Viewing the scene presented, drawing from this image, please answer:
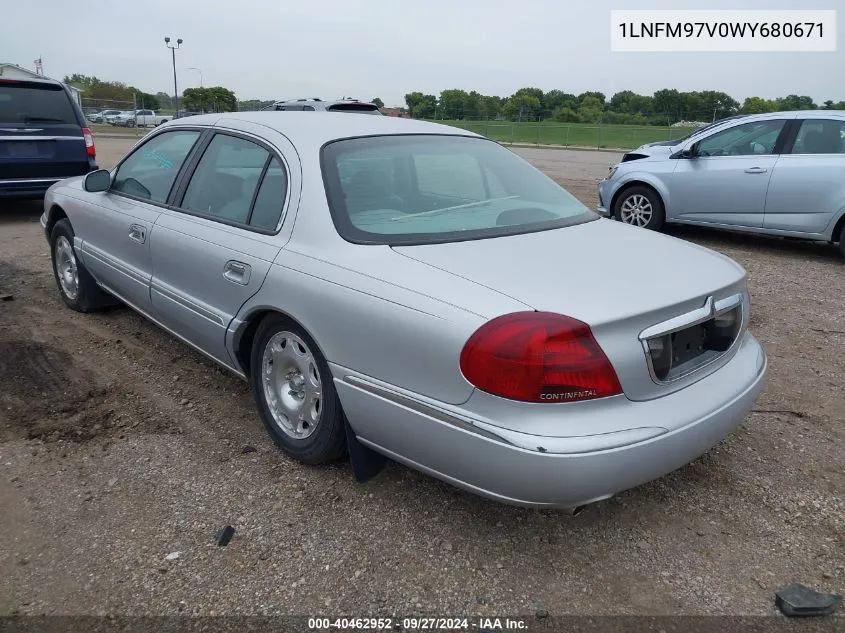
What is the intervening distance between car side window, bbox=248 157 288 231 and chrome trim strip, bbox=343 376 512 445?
2.95 feet

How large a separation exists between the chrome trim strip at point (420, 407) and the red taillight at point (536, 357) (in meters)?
0.14

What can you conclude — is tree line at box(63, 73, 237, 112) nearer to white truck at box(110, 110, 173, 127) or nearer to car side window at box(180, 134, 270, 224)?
white truck at box(110, 110, 173, 127)

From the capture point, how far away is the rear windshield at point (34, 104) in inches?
325

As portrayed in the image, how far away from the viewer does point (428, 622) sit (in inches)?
87.7

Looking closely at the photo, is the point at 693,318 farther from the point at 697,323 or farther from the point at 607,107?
the point at 607,107

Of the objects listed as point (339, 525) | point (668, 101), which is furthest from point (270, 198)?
point (668, 101)

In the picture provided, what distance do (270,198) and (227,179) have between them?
0.51 metres

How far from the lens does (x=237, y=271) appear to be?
10.2 ft

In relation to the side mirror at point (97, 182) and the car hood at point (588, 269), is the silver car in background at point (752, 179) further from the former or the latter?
the side mirror at point (97, 182)

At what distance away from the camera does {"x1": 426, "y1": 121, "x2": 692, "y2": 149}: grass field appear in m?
37.4

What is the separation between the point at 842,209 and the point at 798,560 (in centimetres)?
Answer: 572

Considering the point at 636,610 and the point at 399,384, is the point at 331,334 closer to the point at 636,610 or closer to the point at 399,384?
the point at 399,384

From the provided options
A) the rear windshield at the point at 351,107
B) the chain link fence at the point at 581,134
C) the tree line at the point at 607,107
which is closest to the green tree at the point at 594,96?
the tree line at the point at 607,107

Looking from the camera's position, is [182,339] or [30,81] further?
[30,81]
